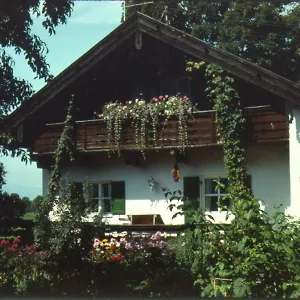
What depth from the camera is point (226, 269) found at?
594cm

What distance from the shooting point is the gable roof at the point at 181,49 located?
13820 millimetres

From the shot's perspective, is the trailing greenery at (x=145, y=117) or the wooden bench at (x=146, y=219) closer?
the trailing greenery at (x=145, y=117)

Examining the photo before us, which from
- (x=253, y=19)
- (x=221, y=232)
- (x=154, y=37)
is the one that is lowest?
(x=221, y=232)

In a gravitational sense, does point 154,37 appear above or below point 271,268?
above

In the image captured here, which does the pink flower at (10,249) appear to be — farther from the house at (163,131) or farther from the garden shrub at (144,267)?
the house at (163,131)

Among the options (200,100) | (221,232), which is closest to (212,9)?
(200,100)

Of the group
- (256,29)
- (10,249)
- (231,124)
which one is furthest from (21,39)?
(256,29)

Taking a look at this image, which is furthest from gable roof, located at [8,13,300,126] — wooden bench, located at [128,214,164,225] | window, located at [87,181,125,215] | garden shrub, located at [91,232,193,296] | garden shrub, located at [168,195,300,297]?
garden shrub, located at [168,195,300,297]

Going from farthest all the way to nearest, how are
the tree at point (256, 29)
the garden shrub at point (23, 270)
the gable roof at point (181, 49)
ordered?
1. the tree at point (256, 29)
2. the gable roof at point (181, 49)
3. the garden shrub at point (23, 270)

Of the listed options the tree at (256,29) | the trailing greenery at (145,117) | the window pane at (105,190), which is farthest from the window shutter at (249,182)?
the tree at (256,29)

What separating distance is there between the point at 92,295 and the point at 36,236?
1233 millimetres

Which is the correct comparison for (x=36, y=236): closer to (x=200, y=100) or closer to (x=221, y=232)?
(x=221, y=232)

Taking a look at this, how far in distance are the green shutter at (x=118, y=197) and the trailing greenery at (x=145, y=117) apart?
1506mm

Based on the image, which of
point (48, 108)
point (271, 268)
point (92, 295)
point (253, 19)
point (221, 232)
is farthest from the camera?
point (253, 19)
